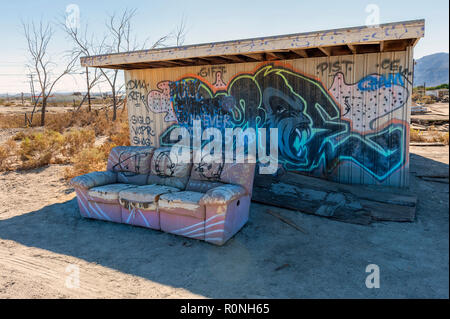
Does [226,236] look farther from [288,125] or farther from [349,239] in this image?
[288,125]

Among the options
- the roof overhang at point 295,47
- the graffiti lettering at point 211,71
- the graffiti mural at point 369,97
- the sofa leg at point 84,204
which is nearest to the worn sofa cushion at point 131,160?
the sofa leg at point 84,204

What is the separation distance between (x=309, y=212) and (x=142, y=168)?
10.2ft

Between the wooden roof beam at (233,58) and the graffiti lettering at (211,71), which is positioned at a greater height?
the wooden roof beam at (233,58)

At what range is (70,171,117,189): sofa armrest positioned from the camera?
19.6 ft

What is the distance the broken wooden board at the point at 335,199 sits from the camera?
560 centimetres

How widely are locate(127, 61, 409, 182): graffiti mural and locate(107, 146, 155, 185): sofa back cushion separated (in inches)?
91.1

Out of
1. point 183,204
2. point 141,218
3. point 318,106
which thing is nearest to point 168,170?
point 141,218

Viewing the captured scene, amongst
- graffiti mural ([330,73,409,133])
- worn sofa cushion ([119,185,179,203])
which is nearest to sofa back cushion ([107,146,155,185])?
worn sofa cushion ([119,185,179,203])

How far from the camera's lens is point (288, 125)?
7.50m

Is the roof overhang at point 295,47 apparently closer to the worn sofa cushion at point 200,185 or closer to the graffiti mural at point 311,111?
the graffiti mural at point 311,111

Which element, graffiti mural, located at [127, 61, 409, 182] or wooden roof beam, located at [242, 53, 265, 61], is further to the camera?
wooden roof beam, located at [242, 53, 265, 61]

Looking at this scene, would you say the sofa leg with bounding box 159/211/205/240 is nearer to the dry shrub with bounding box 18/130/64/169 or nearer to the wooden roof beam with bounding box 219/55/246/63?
the wooden roof beam with bounding box 219/55/246/63

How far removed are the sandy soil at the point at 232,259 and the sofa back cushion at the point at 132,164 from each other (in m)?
1.00
